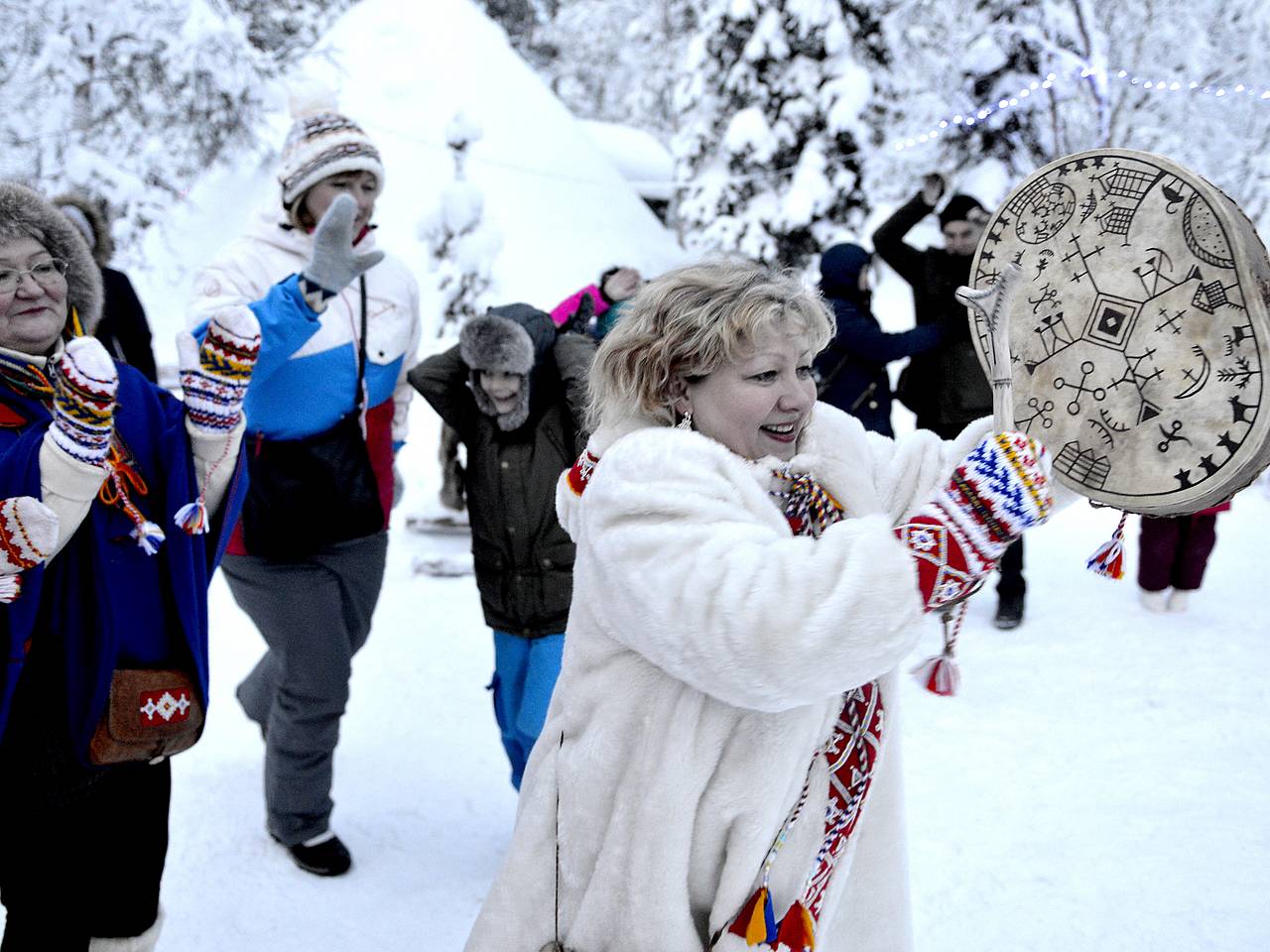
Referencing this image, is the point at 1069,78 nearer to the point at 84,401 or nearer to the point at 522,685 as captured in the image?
the point at 522,685

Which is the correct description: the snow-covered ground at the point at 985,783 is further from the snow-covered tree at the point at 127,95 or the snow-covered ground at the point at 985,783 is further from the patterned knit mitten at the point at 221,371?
the snow-covered tree at the point at 127,95

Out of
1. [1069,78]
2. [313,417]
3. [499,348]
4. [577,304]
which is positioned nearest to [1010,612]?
[577,304]

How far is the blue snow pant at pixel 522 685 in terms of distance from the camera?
300 cm

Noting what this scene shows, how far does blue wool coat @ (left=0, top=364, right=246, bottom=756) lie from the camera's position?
1820 millimetres

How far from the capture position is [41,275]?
76.0 inches

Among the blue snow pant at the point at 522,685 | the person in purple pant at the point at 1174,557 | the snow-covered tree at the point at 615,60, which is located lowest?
the person in purple pant at the point at 1174,557

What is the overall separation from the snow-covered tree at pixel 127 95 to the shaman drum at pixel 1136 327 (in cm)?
1114

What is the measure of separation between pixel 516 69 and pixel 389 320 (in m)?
15.8

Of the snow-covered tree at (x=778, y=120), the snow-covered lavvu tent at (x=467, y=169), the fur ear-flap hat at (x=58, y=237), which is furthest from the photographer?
the snow-covered lavvu tent at (x=467, y=169)

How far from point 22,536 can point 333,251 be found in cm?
115

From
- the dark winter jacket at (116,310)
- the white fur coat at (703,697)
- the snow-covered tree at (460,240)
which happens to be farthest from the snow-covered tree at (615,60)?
the white fur coat at (703,697)

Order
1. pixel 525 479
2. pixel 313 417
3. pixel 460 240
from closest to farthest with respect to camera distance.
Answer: pixel 313 417
pixel 525 479
pixel 460 240

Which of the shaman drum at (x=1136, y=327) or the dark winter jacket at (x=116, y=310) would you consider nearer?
the shaman drum at (x=1136, y=327)

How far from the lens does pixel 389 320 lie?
3.08 m
